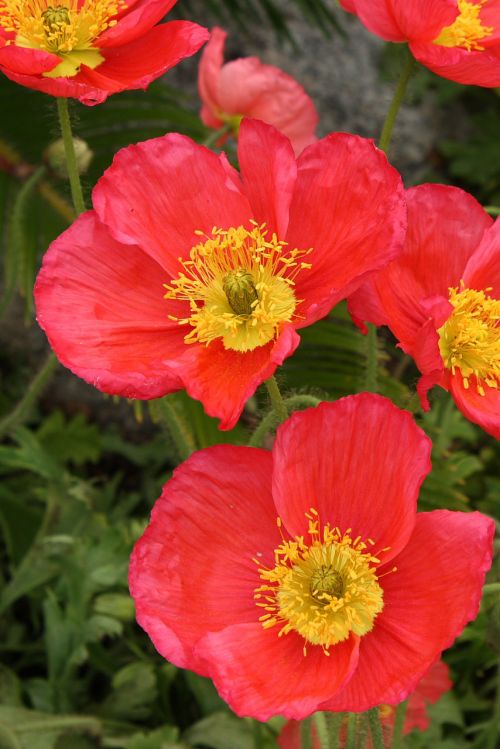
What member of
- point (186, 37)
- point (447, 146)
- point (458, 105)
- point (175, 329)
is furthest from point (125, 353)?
point (458, 105)

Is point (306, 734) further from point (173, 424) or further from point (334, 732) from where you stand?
point (173, 424)

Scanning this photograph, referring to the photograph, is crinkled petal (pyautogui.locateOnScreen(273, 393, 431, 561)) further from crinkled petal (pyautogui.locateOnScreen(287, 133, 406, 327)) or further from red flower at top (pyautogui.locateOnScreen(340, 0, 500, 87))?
red flower at top (pyautogui.locateOnScreen(340, 0, 500, 87))

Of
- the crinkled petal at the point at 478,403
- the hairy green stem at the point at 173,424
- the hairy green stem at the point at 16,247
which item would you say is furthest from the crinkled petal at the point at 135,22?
the crinkled petal at the point at 478,403

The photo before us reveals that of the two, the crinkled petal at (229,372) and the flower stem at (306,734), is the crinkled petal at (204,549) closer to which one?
the crinkled petal at (229,372)

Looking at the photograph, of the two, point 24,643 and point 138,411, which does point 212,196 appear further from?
point 24,643

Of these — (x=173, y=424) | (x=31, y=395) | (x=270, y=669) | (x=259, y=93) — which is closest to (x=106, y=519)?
(x=31, y=395)

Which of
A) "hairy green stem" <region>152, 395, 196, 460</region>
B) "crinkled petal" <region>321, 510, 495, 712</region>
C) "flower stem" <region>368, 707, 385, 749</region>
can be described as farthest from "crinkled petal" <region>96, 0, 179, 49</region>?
"flower stem" <region>368, 707, 385, 749</region>
